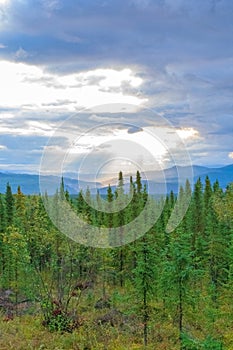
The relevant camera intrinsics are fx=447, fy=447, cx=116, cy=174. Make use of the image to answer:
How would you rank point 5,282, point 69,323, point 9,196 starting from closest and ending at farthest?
point 69,323
point 5,282
point 9,196

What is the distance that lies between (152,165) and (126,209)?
102 feet

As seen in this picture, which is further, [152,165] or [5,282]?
[5,282]

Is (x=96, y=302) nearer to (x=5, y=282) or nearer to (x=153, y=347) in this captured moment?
(x=5, y=282)

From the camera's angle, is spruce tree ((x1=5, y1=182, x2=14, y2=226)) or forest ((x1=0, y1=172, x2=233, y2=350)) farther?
spruce tree ((x1=5, y1=182, x2=14, y2=226))

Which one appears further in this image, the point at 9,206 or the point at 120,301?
the point at 9,206

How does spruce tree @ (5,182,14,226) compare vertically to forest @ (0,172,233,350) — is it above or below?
above

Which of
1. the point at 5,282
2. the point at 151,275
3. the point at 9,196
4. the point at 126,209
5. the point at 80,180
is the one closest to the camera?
the point at 80,180

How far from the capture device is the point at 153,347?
904 inches

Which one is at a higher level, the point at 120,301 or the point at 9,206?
the point at 9,206

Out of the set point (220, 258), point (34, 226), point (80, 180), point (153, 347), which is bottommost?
point (153, 347)

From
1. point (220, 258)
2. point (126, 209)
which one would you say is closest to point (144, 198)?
point (126, 209)

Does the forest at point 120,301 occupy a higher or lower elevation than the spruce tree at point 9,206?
lower

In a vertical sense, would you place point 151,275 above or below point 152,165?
below

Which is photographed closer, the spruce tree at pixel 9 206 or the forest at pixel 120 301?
the forest at pixel 120 301
